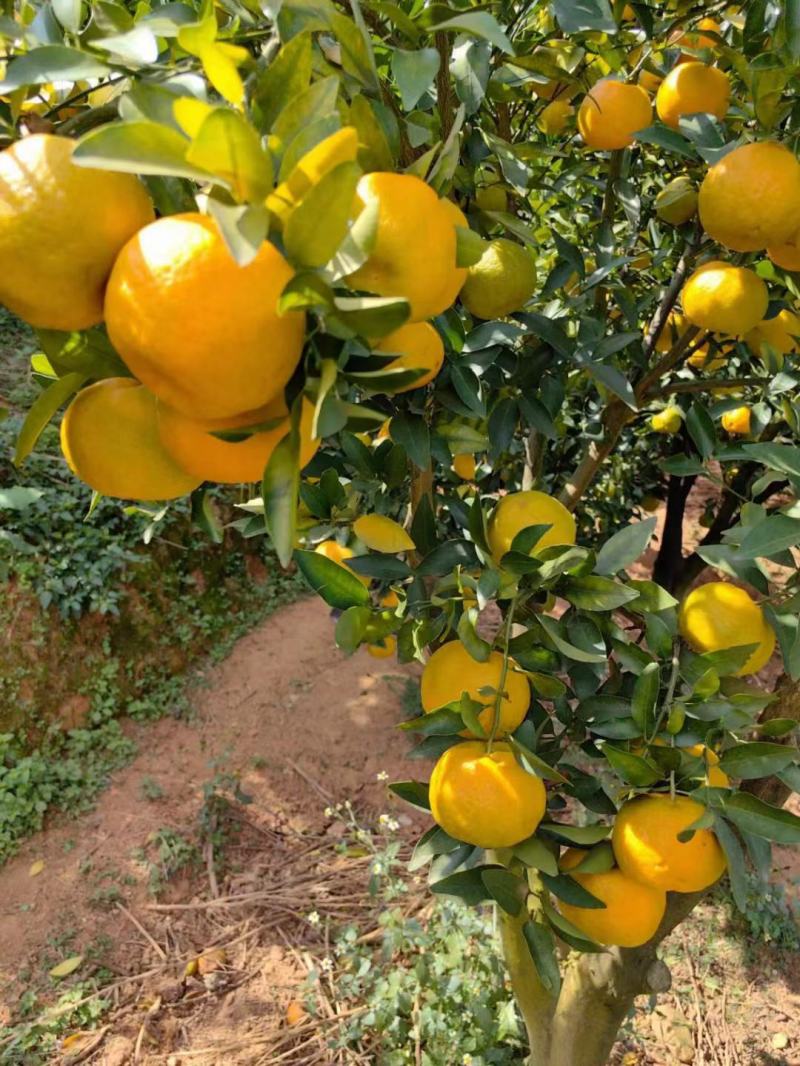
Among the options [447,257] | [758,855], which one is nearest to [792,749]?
[758,855]

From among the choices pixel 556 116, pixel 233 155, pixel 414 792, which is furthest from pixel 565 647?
pixel 556 116

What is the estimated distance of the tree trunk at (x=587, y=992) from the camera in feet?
3.58

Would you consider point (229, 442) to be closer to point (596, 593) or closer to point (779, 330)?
point (596, 593)

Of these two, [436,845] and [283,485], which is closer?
[283,485]

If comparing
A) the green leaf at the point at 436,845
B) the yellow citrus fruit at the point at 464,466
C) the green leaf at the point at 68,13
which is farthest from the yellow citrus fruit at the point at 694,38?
the green leaf at the point at 436,845

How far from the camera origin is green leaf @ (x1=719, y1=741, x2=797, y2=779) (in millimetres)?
747

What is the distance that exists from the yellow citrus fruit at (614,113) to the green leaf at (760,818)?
80cm

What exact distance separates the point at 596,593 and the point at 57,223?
0.56 meters

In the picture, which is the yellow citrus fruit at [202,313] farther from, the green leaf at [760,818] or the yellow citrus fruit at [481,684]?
the green leaf at [760,818]

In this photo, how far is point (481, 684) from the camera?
0.77 meters

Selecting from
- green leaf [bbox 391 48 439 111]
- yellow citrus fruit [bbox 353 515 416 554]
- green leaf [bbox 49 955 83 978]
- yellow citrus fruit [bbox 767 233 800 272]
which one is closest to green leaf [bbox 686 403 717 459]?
yellow citrus fruit [bbox 767 233 800 272]

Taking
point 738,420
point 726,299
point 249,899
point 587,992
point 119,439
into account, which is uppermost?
point 119,439

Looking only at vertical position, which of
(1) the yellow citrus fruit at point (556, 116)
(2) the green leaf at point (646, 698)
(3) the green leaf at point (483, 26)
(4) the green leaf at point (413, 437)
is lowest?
(2) the green leaf at point (646, 698)

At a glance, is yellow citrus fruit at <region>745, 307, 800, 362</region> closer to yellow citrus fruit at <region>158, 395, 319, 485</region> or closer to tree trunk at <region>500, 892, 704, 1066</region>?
tree trunk at <region>500, 892, 704, 1066</region>
